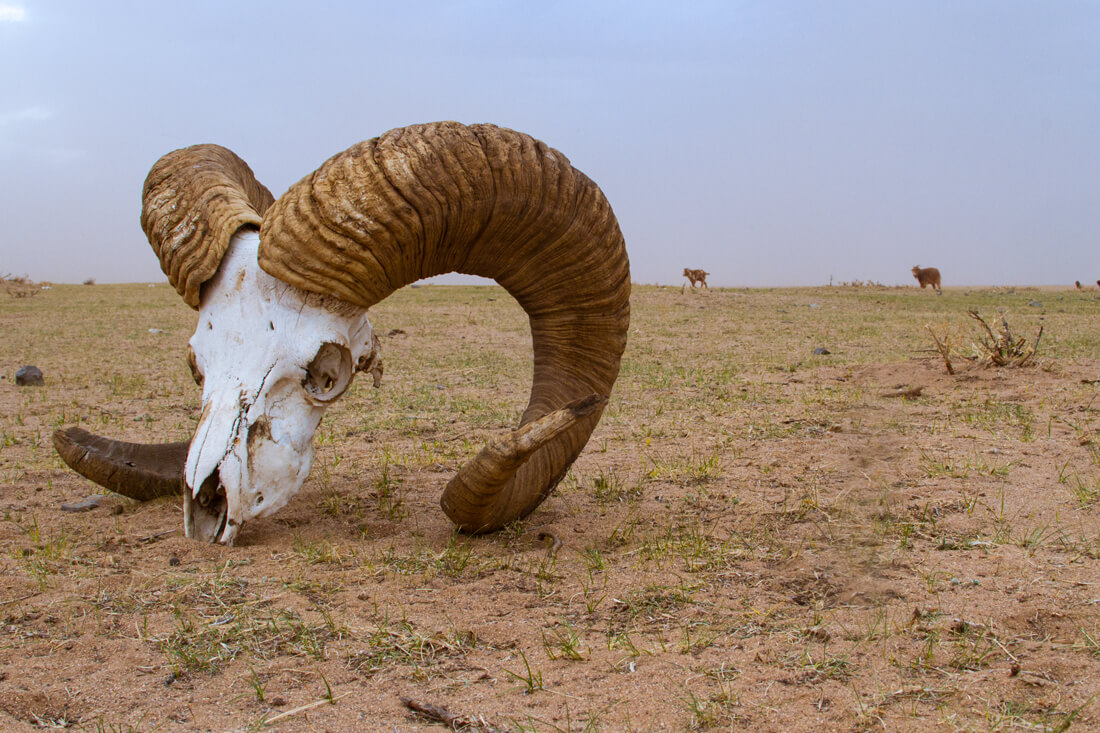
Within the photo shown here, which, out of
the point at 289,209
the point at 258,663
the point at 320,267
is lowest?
the point at 258,663

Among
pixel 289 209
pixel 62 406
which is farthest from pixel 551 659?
pixel 62 406

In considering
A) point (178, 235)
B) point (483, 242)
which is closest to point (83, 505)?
point (178, 235)

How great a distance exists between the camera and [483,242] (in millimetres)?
4109

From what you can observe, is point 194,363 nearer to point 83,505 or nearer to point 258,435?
point 258,435

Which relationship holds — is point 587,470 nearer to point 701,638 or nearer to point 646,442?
point 646,442

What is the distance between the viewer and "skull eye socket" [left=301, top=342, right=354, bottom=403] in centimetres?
402

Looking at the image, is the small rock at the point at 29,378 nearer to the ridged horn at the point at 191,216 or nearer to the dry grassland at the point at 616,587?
the dry grassland at the point at 616,587

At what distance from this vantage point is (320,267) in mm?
3824

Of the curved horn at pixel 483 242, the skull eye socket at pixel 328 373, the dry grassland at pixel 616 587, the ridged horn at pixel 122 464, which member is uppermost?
the curved horn at pixel 483 242

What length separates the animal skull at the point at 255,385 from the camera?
3758 millimetres

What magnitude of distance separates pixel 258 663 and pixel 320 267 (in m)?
1.75

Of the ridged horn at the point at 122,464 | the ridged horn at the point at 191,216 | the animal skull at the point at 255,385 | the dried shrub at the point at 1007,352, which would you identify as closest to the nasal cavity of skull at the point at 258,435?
the animal skull at the point at 255,385

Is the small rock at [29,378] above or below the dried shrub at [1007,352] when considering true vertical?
below

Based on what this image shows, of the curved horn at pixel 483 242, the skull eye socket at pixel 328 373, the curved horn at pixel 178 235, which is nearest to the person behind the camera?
the curved horn at pixel 483 242
